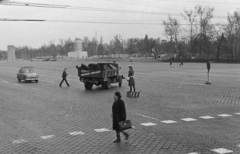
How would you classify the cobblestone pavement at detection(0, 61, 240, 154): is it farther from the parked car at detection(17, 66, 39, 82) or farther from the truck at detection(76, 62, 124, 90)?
the parked car at detection(17, 66, 39, 82)

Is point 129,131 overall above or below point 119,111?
below

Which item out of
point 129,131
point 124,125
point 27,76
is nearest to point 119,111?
point 124,125

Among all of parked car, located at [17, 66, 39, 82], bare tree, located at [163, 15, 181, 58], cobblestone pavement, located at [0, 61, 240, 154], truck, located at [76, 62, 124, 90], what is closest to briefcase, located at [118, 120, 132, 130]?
cobblestone pavement, located at [0, 61, 240, 154]

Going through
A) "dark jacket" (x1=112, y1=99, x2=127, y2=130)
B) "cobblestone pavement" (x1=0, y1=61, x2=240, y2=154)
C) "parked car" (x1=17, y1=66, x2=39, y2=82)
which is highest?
"dark jacket" (x1=112, y1=99, x2=127, y2=130)

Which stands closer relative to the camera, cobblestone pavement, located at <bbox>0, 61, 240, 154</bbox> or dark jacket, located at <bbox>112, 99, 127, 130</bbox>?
cobblestone pavement, located at <bbox>0, 61, 240, 154</bbox>

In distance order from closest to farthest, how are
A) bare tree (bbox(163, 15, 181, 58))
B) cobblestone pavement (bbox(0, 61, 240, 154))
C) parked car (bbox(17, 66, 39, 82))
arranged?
cobblestone pavement (bbox(0, 61, 240, 154)) → parked car (bbox(17, 66, 39, 82)) → bare tree (bbox(163, 15, 181, 58))

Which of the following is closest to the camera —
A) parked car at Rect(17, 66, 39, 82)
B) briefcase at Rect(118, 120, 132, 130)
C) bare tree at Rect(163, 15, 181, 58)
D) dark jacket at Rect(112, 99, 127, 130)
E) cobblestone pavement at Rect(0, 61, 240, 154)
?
cobblestone pavement at Rect(0, 61, 240, 154)

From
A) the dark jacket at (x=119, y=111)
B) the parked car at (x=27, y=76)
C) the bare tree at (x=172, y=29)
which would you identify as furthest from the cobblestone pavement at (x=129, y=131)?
the bare tree at (x=172, y=29)

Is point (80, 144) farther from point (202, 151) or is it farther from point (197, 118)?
point (197, 118)

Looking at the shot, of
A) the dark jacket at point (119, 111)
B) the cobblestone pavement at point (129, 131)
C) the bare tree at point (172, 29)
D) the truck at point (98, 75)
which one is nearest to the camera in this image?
the cobblestone pavement at point (129, 131)

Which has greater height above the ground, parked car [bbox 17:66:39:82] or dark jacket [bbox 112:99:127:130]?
dark jacket [bbox 112:99:127:130]

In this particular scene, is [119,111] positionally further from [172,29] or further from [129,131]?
[172,29]

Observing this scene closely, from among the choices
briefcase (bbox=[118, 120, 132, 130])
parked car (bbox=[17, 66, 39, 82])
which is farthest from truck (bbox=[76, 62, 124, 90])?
briefcase (bbox=[118, 120, 132, 130])

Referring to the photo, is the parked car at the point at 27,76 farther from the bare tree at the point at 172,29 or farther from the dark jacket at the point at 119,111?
the bare tree at the point at 172,29
